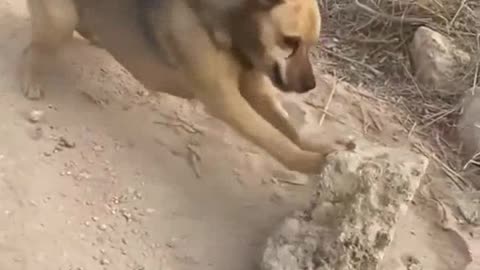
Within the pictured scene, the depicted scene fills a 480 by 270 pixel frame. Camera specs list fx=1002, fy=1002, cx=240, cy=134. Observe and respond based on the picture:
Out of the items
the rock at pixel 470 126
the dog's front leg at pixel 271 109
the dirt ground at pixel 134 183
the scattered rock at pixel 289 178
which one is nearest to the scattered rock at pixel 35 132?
the dirt ground at pixel 134 183

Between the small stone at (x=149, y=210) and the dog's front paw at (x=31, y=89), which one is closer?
the small stone at (x=149, y=210)

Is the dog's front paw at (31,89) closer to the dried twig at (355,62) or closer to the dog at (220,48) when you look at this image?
the dog at (220,48)

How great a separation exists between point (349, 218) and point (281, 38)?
618mm

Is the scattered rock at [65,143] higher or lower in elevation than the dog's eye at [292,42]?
lower

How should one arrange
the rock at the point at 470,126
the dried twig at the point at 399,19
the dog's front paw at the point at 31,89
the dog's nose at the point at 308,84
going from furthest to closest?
1. the dried twig at the point at 399,19
2. the rock at the point at 470,126
3. the dog's front paw at the point at 31,89
4. the dog's nose at the point at 308,84

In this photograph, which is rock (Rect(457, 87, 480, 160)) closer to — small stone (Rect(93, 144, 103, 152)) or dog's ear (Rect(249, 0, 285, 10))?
dog's ear (Rect(249, 0, 285, 10))

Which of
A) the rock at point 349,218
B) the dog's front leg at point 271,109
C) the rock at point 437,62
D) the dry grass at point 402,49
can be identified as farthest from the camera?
the rock at point 437,62

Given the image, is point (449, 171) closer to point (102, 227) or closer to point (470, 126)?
point (470, 126)

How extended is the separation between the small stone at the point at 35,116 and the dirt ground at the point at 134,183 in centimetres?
2

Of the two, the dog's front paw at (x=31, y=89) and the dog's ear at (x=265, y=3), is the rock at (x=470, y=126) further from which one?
the dog's front paw at (x=31, y=89)

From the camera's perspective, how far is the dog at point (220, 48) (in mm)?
3240

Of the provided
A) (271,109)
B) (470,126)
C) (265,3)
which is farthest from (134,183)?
(470,126)

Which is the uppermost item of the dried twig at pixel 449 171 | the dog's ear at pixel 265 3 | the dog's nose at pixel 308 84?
the dog's ear at pixel 265 3

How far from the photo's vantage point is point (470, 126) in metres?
4.05
